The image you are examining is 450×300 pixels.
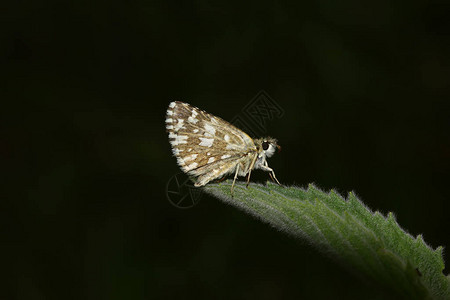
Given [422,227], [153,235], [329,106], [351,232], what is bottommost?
[153,235]

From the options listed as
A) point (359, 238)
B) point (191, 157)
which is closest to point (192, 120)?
point (191, 157)

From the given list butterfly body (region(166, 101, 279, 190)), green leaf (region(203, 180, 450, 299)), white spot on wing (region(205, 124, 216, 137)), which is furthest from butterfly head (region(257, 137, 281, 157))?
green leaf (region(203, 180, 450, 299))

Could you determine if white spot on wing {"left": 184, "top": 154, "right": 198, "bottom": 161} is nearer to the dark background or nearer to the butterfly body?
the butterfly body

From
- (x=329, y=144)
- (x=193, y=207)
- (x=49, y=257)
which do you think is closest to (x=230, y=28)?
(x=329, y=144)

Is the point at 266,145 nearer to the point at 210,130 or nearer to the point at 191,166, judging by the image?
the point at 210,130

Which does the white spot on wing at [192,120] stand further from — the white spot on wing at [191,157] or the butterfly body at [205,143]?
the white spot on wing at [191,157]

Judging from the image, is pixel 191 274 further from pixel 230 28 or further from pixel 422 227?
pixel 230 28
